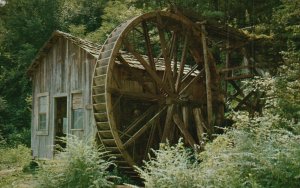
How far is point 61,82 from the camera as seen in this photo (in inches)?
530

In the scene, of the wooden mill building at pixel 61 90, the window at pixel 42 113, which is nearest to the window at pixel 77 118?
the wooden mill building at pixel 61 90

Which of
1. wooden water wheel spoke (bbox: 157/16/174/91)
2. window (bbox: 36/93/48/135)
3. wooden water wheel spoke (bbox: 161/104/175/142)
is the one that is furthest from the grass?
wooden water wheel spoke (bbox: 157/16/174/91)

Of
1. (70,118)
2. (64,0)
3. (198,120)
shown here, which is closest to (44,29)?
(64,0)

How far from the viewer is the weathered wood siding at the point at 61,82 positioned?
12.2m

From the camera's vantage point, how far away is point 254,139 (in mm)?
6668

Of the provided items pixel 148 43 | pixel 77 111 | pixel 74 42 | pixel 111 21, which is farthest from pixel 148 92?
pixel 111 21

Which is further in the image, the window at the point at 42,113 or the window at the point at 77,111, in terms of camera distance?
the window at the point at 42,113

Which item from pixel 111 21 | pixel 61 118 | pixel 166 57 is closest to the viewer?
pixel 166 57

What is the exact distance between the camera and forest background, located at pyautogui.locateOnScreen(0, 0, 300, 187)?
1027cm

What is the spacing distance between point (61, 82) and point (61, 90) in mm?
272

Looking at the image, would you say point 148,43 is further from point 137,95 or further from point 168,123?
point 168,123

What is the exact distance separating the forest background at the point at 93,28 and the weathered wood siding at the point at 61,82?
367 cm

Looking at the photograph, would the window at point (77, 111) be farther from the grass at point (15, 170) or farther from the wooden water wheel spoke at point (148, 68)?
the wooden water wheel spoke at point (148, 68)

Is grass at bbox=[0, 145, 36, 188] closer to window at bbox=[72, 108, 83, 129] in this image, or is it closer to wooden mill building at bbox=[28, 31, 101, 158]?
wooden mill building at bbox=[28, 31, 101, 158]
